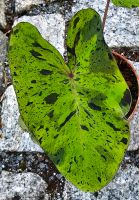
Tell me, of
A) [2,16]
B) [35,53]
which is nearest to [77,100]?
[35,53]

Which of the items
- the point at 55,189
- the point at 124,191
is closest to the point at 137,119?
the point at 124,191

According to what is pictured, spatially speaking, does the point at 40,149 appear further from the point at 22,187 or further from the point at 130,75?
the point at 130,75

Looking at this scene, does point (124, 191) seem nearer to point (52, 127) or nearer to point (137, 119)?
point (137, 119)

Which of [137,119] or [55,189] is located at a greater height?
[137,119]

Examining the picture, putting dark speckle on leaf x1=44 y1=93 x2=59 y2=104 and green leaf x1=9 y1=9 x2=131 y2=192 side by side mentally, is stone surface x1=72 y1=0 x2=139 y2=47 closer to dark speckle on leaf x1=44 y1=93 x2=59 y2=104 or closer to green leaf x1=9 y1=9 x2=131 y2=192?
green leaf x1=9 y1=9 x2=131 y2=192

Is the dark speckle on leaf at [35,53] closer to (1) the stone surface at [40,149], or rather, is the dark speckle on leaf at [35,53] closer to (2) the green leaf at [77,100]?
(2) the green leaf at [77,100]
